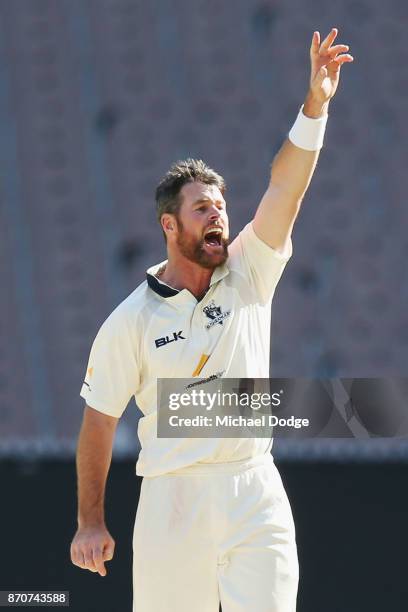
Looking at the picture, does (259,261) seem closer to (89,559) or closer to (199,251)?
(199,251)

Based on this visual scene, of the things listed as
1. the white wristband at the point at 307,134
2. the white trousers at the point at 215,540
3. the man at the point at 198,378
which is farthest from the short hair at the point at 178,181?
the white trousers at the point at 215,540

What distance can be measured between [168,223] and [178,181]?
124mm

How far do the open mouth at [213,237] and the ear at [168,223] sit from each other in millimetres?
101

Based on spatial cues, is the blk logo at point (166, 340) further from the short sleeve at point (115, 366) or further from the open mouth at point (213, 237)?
the open mouth at point (213, 237)

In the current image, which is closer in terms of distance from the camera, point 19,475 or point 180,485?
point 180,485

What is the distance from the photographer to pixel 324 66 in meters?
3.19

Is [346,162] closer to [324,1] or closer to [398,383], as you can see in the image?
[324,1]

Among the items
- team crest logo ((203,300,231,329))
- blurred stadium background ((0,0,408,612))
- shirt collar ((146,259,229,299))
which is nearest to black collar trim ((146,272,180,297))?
→ shirt collar ((146,259,229,299))

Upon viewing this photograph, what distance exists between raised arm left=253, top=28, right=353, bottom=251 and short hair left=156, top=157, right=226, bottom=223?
0.64ft

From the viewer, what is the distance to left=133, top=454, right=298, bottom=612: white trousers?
308cm

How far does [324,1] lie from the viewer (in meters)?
8.85

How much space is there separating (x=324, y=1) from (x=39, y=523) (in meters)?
5.06

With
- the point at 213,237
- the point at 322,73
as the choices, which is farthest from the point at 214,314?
the point at 322,73

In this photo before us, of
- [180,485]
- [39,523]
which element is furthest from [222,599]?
[39,523]
